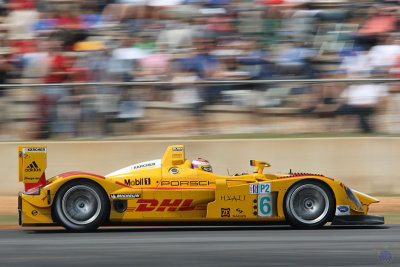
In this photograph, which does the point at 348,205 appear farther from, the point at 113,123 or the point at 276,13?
the point at 276,13

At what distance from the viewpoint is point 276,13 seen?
41.1 feet

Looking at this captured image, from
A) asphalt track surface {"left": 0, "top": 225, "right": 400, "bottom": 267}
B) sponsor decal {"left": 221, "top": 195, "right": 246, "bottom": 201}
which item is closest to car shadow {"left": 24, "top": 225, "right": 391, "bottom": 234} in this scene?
asphalt track surface {"left": 0, "top": 225, "right": 400, "bottom": 267}

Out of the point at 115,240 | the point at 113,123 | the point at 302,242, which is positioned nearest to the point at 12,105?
the point at 113,123

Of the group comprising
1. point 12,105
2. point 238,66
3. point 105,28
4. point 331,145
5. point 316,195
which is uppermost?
point 105,28

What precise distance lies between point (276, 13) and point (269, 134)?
9.30 feet

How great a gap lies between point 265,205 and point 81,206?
216cm

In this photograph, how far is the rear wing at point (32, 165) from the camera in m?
7.73

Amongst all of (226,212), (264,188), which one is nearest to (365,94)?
(264,188)

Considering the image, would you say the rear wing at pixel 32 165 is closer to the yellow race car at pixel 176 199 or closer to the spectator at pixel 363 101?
the yellow race car at pixel 176 199

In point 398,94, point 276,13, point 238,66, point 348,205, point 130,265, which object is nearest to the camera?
point 130,265

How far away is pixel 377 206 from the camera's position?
10.2 metres

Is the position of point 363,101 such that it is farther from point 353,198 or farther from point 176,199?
point 176,199

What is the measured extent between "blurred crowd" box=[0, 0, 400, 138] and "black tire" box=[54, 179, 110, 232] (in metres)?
3.33

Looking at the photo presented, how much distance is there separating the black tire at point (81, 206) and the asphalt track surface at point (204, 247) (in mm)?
148
